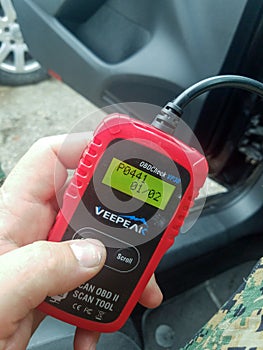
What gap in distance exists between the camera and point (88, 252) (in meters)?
0.58

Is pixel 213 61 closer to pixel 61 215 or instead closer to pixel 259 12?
pixel 259 12

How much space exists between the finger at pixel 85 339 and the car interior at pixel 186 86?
0.34 ft

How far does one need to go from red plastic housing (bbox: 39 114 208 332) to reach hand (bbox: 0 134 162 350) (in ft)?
0.13

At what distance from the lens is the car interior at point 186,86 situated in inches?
33.1

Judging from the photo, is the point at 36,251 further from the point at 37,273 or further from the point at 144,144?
the point at 144,144

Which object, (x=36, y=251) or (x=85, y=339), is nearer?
(x=36, y=251)

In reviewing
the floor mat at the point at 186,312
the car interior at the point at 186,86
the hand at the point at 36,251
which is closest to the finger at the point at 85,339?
the hand at the point at 36,251

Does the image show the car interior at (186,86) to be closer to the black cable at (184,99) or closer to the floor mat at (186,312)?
the floor mat at (186,312)

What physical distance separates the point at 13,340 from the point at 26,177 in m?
0.19

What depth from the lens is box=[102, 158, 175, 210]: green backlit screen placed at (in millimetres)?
588

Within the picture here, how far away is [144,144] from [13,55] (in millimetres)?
1369

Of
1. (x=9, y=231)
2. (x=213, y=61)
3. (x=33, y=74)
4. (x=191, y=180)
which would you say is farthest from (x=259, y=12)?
(x=33, y=74)

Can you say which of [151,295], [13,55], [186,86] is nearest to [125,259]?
[151,295]

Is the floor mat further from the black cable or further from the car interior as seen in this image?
the black cable
